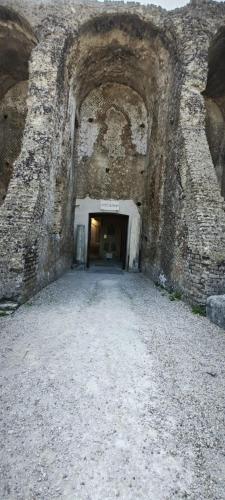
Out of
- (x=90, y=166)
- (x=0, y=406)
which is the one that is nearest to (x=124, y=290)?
(x=0, y=406)

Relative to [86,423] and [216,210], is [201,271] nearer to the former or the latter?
[216,210]

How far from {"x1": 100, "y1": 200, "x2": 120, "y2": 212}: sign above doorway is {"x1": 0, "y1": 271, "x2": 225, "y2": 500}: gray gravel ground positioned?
651 centimetres

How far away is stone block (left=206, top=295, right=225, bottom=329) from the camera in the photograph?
4059 millimetres

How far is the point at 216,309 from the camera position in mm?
4184

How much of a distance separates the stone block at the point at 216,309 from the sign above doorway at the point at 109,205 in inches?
252

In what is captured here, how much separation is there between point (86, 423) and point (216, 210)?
169 inches

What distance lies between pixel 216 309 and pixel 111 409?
2580mm

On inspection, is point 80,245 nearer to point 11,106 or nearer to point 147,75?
point 11,106

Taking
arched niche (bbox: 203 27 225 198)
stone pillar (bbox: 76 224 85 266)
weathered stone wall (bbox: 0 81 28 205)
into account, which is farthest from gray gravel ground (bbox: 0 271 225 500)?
weathered stone wall (bbox: 0 81 28 205)

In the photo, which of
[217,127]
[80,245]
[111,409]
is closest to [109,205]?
[80,245]

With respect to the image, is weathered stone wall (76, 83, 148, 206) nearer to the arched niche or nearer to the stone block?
the arched niche

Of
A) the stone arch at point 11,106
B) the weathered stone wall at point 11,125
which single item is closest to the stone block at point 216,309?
the stone arch at point 11,106

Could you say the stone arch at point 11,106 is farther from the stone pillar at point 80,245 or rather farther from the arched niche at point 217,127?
the arched niche at point 217,127

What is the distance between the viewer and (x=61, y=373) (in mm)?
2691
